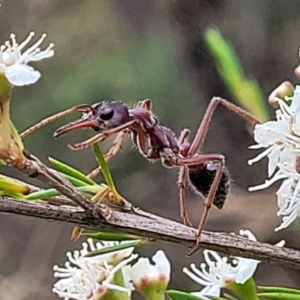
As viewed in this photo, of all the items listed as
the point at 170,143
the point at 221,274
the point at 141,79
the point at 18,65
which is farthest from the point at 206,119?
the point at 141,79

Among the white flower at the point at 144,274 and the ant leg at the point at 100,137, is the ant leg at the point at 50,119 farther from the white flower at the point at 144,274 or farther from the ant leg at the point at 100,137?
the white flower at the point at 144,274

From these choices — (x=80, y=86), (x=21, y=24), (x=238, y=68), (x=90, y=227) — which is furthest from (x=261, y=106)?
(x=21, y=24)

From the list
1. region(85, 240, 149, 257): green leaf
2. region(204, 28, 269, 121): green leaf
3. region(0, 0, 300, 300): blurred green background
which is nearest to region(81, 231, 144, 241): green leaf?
region(85, 240, 149, 257): green leaf

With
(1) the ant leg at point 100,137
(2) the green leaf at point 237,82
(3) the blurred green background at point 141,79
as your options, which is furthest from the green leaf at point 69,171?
(3) the blurred green background at point 141,79

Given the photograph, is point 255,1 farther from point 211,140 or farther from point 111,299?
point 111,299

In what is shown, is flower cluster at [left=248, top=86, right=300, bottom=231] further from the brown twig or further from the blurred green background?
the blurred green background

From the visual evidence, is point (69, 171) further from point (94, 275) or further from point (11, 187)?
point (94, 275)
